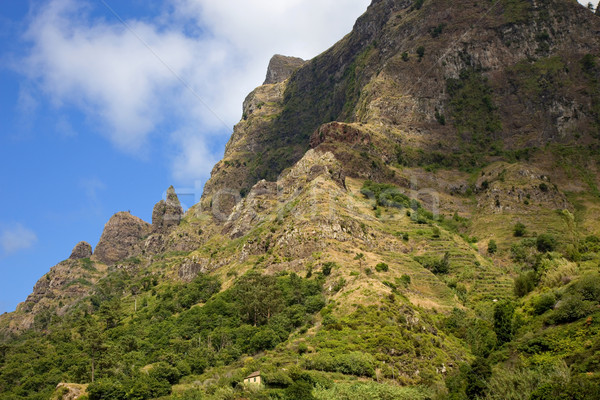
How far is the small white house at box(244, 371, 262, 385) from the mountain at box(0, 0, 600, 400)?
1.03 meters

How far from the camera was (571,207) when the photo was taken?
138375 mm

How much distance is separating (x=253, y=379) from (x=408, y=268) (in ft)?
155

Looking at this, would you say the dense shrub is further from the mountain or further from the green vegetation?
the green vegetation

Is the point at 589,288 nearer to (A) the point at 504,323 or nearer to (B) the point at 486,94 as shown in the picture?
(A) the point at 504,323

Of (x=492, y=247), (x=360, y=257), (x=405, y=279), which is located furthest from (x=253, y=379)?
(x=492, y=247)

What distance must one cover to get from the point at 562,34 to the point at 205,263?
498 ft

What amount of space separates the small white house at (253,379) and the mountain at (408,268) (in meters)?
1.03

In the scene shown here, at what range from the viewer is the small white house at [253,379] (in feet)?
229

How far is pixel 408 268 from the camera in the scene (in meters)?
108

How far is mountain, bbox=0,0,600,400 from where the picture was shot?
68.4 meters

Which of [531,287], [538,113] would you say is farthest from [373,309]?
[538,113]

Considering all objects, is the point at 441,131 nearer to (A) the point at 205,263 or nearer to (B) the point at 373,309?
(A) the point at 205,263

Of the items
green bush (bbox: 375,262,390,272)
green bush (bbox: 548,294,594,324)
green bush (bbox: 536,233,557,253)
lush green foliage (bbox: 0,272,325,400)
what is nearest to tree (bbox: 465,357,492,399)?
green bush (bbox: 548,294,594,324)

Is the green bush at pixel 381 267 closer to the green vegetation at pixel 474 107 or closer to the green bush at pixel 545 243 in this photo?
the green bush at pixel 545 243
